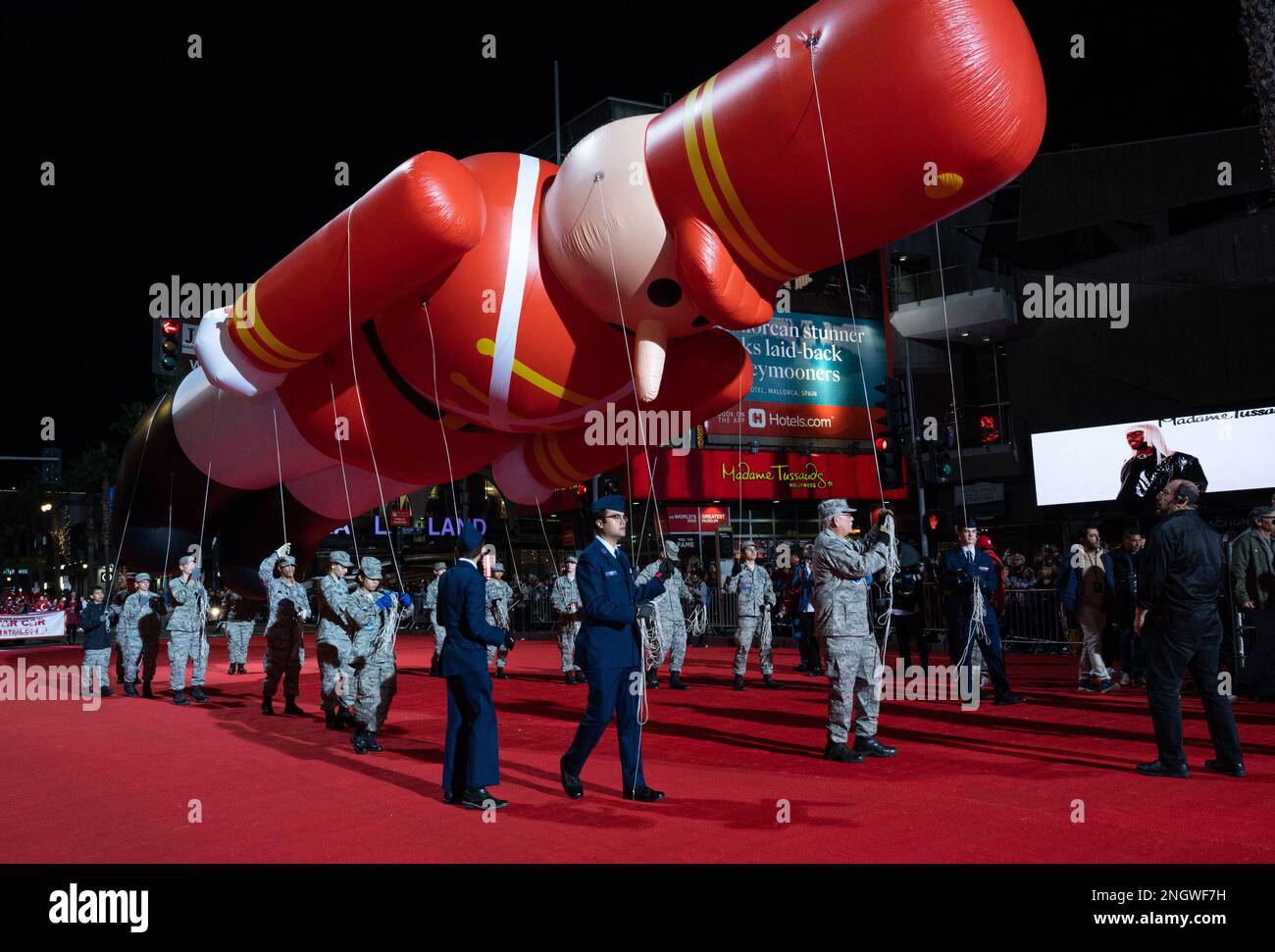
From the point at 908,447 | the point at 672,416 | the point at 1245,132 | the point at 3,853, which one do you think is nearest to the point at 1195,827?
the point at 672,416

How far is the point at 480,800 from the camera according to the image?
5293mm

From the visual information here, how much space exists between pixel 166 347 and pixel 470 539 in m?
11.9

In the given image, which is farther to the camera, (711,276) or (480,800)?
(480,800)

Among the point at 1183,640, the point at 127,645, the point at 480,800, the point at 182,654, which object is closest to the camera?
the point at 480,800

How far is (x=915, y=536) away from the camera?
30047mm

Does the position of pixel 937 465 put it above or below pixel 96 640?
above

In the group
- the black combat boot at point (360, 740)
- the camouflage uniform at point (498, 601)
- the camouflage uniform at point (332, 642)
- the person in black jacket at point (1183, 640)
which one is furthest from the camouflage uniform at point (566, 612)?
the person in black jacket at point (1183, 640)

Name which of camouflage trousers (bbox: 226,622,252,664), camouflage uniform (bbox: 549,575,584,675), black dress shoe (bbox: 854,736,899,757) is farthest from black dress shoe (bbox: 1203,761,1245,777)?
camouflage trousers (bbox: 226,622,252,664)

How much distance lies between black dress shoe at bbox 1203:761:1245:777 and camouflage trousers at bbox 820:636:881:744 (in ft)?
6.43

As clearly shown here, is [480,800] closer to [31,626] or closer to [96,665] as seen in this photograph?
[96,665]

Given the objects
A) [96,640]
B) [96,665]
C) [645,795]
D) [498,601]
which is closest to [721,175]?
[645,795]

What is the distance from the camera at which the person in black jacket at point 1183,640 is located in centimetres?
573

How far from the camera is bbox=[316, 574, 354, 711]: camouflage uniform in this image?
28.6 ft
